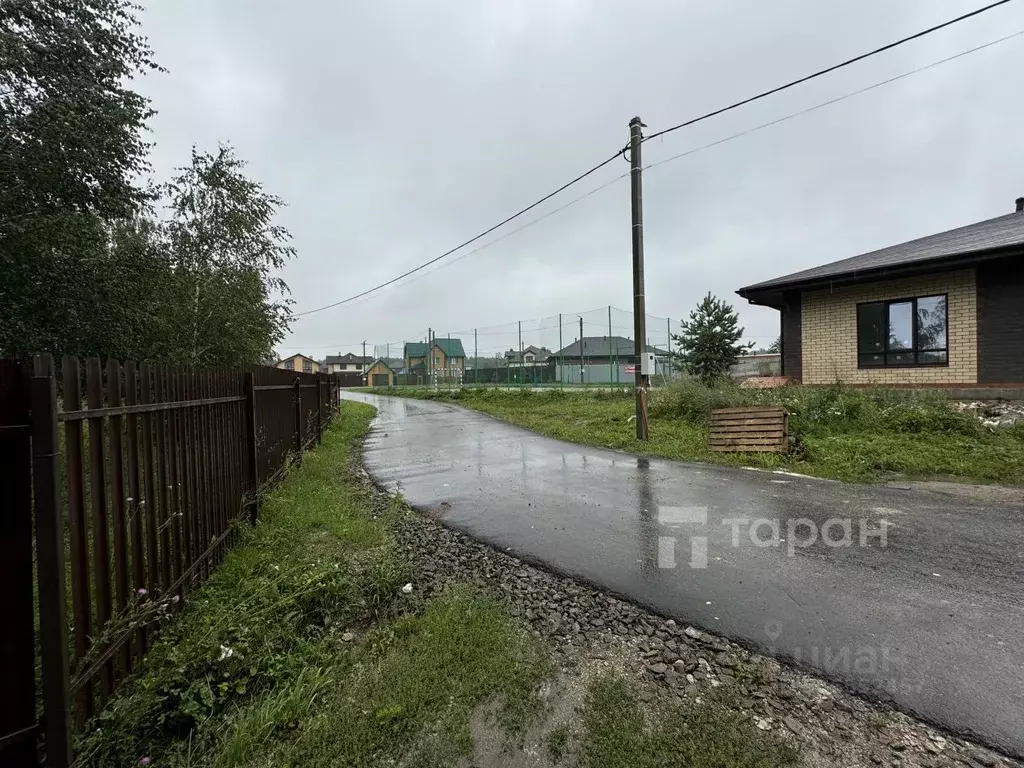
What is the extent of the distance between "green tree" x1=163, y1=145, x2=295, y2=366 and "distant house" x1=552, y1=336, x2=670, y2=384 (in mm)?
13777

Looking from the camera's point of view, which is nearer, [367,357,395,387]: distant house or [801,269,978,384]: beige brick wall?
[801,269,978,384]: beige brick wall

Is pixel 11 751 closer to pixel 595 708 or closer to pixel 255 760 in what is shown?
pixel 255 760

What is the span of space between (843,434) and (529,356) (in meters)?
19.2

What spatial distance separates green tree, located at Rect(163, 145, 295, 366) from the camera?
9914mm

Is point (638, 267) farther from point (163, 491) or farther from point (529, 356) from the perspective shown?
point (529, 356)

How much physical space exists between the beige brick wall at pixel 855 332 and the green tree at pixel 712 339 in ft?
11.4

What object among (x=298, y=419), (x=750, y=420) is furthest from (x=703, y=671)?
(x=298, y=419)

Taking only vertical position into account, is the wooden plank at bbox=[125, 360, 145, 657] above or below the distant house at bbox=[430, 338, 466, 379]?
below

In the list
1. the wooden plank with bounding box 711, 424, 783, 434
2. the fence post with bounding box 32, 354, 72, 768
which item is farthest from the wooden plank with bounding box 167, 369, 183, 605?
the wooden plank with bounding box 711, 424, 783, 434

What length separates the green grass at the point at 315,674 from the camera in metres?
1.83

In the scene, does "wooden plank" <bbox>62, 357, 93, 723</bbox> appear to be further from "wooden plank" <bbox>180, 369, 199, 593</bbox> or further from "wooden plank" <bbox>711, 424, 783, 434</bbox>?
"wooden plank" <bbox>711, 424, 783, 434</bbox>

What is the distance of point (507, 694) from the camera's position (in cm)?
211

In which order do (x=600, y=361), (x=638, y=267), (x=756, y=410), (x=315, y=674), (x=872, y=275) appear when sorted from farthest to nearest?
1. (x=600, y=361)
2. (x=872, y=275)
3. (x=638, y=267)
4. (x=756, y=410)
5. (x=315, y=674)

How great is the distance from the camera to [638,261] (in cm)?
909
